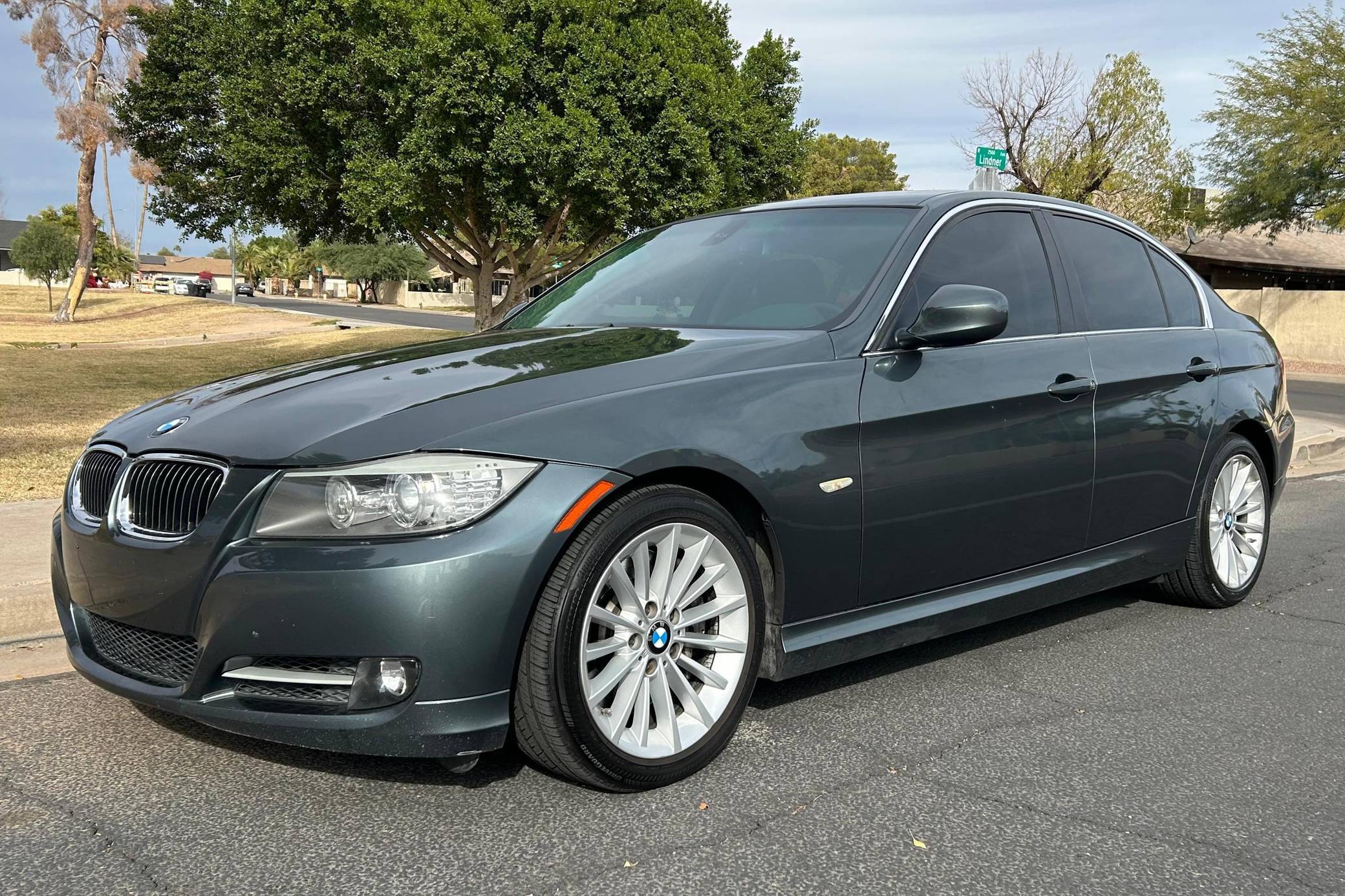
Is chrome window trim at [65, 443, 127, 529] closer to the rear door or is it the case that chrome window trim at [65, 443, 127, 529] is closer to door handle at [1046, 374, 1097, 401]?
door handle at [1046, 374, 1097, 401]

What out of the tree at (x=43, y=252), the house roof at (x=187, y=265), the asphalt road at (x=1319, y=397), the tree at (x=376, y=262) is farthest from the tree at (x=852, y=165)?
the house roof at (x=187, y=265)

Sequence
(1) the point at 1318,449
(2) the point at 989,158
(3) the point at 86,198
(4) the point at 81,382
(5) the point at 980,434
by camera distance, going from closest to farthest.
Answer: (5) the point at 980,434 → (1) the point at 1318,449 → (2) the point at 989,158 → (4) the point at 81,382 → (3) the point at 86,198

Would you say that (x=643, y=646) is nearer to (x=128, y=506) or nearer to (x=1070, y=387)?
(x=128, y=506)

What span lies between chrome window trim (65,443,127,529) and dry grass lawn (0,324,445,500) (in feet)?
3.96

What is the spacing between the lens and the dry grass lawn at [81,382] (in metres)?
8.67

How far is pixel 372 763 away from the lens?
3.33 meters

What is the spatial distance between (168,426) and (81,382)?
15096mm

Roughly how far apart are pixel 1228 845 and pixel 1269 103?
3193 centimetres

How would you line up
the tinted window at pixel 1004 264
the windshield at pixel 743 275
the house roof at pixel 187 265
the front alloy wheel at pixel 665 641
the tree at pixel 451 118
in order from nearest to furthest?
the front alloy wheel at pixel 665 641 → the windshield at pixel 743 275 → the tinted window at pixel 1004 264 → the tree at pixel 451 118 → the house roof at pixel 187 265

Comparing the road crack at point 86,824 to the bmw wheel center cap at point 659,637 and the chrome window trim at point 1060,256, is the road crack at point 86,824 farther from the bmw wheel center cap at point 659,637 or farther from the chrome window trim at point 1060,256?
the chrome window trim at point 1060,256

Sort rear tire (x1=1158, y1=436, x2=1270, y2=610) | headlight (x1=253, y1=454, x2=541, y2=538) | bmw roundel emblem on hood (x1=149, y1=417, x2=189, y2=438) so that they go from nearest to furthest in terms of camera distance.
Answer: headlight (x1=253, y1=454, x2=541, y2=538), bmw roundel emblem on hood (x1=149, y1=417, x2=189, y2=438), rear tire (x1=1158, y1=436, x2=1270, y2=610)

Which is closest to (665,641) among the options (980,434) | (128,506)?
(980,434)

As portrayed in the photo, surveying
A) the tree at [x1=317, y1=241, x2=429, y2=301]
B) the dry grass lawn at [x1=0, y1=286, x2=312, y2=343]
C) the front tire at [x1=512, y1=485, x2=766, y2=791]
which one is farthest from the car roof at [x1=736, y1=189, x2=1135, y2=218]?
the tree at [x1=317, y1=241, x2=429, y2=301]

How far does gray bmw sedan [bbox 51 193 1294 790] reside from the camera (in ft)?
9.27
